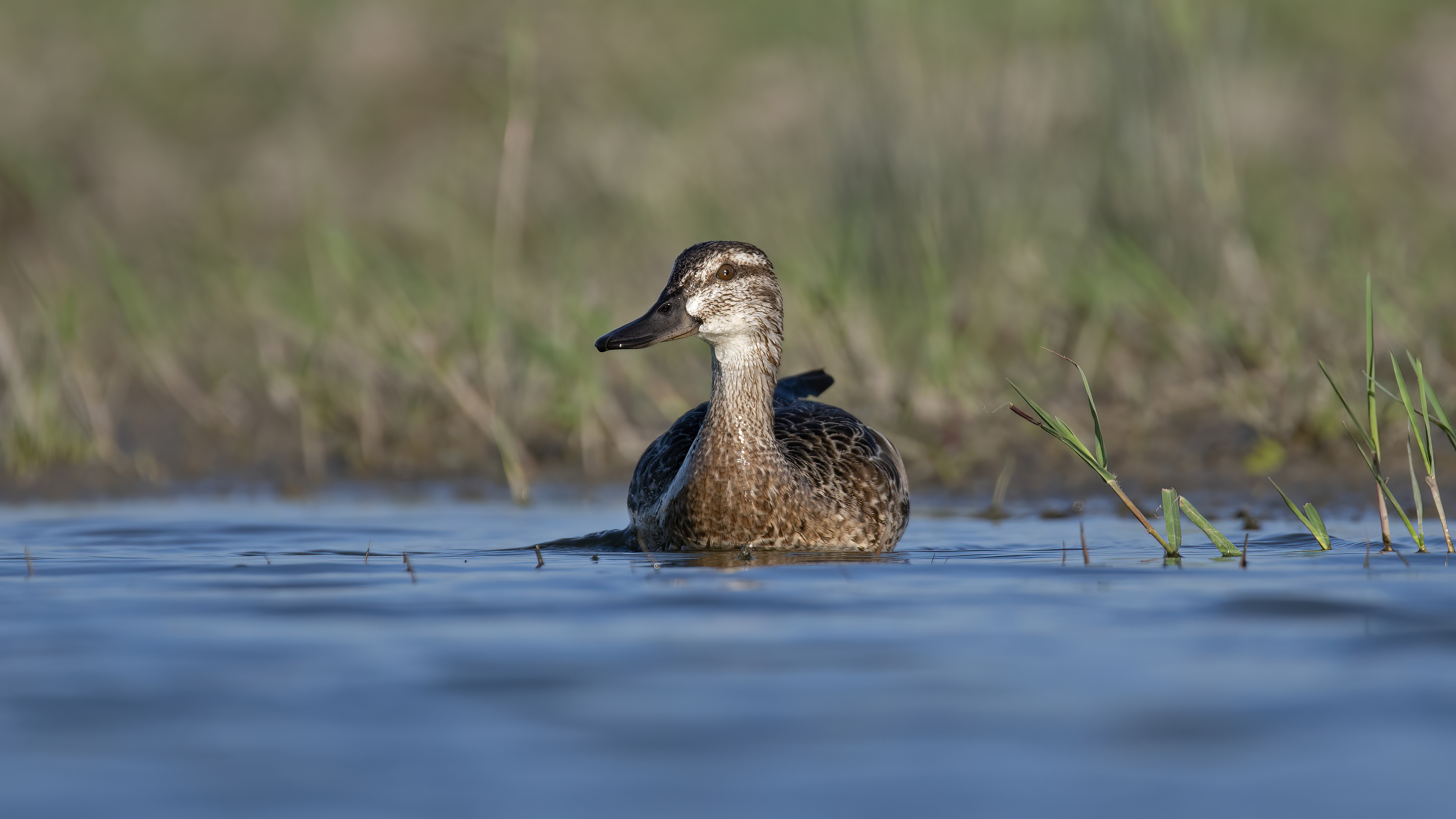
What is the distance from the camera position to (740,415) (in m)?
6.16

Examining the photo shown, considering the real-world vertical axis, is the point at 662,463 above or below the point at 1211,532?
above

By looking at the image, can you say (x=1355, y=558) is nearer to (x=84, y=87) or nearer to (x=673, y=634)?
(x=673, y=634)

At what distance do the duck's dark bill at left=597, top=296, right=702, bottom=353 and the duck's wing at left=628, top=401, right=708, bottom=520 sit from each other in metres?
0.37

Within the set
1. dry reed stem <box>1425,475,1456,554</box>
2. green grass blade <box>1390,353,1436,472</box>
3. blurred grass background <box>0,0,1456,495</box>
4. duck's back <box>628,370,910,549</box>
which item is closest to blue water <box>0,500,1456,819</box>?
dry reed stem <box>1425,475,1456,554</box>

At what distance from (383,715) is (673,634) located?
3.10ft

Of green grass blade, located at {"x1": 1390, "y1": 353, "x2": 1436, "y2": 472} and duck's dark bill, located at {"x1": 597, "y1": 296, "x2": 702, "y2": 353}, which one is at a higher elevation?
duck's dark bill, located at {"x1": 597, "y1": 296, "x2": 702, "y2": 353}

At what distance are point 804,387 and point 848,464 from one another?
1.06 meters

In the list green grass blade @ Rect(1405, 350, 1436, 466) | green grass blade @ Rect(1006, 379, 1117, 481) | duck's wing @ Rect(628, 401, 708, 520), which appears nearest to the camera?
green grass blade @ Rect(1405, 350, 1436, 466)

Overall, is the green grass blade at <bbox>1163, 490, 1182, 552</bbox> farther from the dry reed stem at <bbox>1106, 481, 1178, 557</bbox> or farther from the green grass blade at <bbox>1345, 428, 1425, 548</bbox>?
the green grass blade at <bbox>1345, 428, 1425, 548</bbox>

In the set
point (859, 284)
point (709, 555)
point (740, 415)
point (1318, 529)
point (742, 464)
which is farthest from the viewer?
point (859, 284)

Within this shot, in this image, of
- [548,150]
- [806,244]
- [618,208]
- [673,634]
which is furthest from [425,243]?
[673,634]

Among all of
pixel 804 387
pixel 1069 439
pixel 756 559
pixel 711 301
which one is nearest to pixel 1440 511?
pixel 1069 439

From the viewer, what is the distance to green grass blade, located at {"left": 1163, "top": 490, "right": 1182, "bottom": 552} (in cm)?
515

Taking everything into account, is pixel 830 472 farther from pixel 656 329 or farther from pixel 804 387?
pixel 804 387
